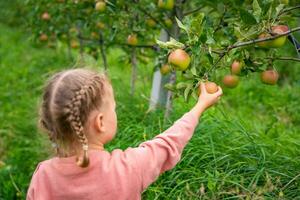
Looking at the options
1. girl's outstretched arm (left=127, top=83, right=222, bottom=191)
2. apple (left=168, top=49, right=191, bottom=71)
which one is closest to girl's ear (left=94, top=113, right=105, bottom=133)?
girl's outstretched arm (left=127, top=83, right=222, bottom=191)

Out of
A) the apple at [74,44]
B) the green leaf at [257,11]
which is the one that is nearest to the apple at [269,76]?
the green leaf at [257,11]

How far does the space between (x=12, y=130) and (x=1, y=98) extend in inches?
38.0

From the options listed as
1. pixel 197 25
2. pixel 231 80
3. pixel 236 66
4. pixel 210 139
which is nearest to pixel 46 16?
pixel 210 139

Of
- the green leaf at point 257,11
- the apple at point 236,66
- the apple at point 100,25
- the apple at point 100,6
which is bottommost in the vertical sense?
the apple at point 236,66

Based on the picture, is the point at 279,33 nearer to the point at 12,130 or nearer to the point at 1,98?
the point at 12,130

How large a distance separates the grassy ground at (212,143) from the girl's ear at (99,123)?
381 mm

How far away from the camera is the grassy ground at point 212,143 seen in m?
2.48

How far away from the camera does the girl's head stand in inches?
64.9

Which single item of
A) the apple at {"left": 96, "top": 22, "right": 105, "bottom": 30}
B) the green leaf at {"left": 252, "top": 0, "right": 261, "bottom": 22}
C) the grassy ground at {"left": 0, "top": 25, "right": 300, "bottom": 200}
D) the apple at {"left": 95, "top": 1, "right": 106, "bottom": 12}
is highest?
the apple at {"left": 95, "top": 1, "right": 106, "bottom": 12}

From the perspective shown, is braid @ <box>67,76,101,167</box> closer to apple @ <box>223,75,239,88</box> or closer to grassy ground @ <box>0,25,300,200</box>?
grassy ground @ <box>0,25,300,200</box>

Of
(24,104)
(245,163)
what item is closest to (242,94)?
(24,104)

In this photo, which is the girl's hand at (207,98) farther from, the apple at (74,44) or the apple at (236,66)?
the apple at (74,44)

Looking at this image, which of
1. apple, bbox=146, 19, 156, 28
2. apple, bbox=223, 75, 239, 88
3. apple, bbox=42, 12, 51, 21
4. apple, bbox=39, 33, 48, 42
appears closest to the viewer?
apple, bbox=223, 75, 239, 88

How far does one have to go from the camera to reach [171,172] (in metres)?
2.71
